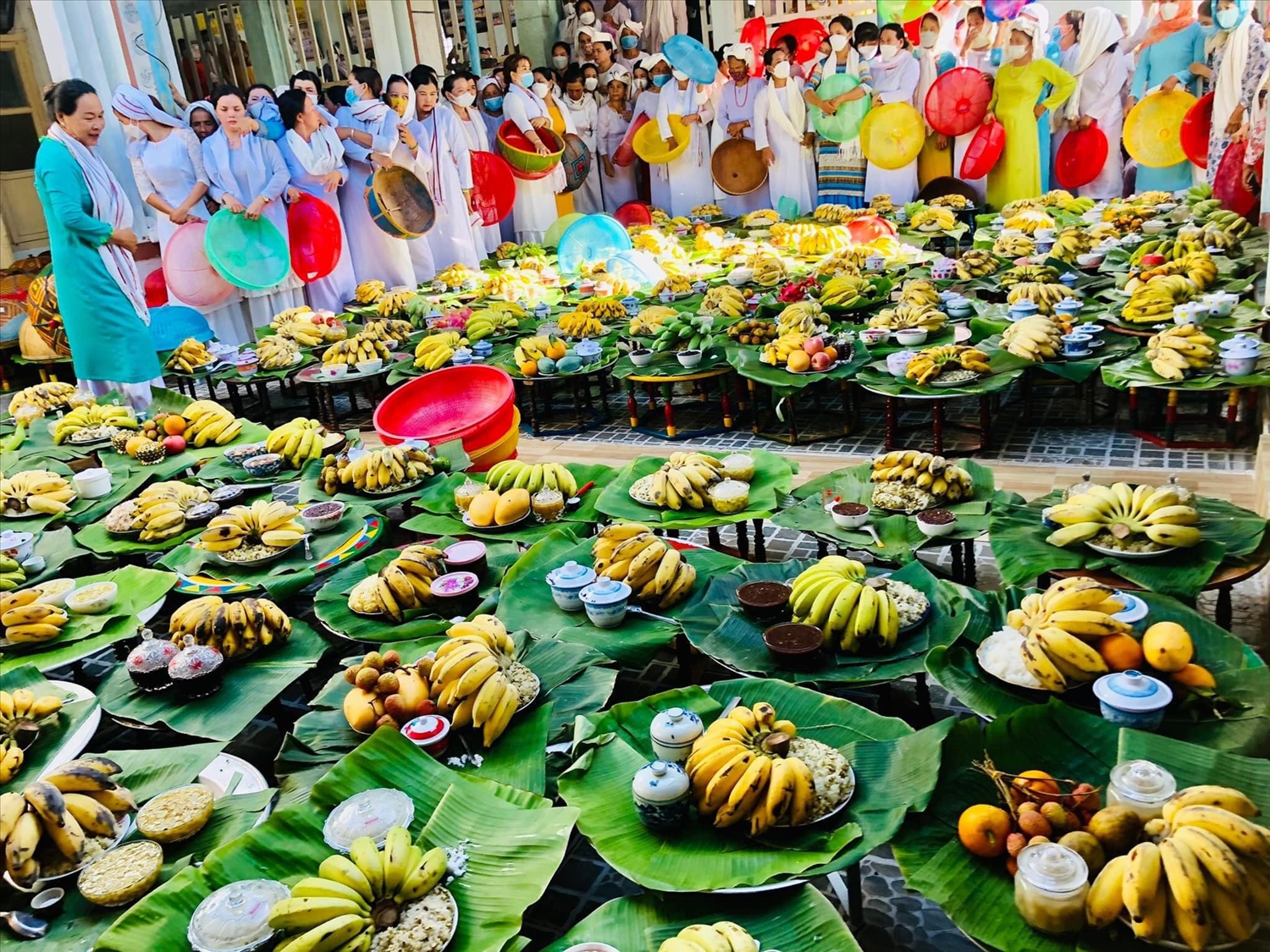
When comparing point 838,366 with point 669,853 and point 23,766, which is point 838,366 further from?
point 23,766

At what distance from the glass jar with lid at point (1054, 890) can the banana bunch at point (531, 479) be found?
255cm

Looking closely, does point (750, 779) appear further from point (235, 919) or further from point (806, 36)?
point (806, 36)

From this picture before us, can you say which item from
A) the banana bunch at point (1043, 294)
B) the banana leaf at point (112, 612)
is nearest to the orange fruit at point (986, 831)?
the banana leaf at point (112, 612)

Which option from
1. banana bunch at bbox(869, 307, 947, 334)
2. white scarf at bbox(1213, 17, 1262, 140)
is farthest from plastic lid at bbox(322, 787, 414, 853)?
white scarf at bbox(1213, 17, 1262, 140)

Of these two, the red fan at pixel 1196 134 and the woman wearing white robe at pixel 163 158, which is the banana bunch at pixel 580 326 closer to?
the woman wearing white robe at pixel 163 158

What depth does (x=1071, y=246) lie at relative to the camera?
751 centimetres

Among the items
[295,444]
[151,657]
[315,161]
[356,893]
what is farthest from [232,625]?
[315,161]

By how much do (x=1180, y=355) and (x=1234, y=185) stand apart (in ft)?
14.0

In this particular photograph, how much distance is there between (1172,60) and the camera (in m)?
10.6

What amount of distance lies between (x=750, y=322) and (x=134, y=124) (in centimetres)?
569

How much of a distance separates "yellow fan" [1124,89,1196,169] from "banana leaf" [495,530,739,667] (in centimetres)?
847

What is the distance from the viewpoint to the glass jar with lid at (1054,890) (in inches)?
68.4

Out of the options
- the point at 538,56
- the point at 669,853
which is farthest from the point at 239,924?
the point at 538,56

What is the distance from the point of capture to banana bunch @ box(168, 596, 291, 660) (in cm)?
298
